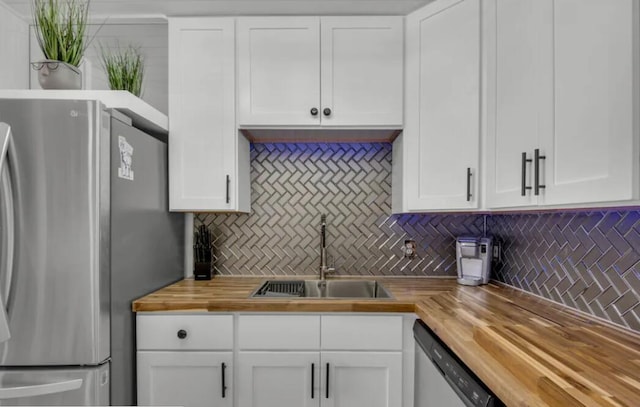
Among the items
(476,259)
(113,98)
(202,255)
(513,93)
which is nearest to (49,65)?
(113,98)

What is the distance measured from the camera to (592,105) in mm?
950

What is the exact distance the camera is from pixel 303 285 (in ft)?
6.88

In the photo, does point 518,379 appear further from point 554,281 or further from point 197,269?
point 197,269

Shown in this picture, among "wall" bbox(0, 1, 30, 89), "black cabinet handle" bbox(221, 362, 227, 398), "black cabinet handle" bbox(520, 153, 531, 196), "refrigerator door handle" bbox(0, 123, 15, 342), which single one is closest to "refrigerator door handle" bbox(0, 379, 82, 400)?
"refrigerator door handle" bbox(0, 123, 15, 342)

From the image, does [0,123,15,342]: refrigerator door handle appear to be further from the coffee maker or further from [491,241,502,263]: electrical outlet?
[491,241,502,263]: electrical outlet

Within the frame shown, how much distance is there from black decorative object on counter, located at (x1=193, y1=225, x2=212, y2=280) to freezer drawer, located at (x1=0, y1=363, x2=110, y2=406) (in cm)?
79

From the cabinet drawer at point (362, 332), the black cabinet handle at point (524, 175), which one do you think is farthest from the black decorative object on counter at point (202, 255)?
the black cabinet handle at point (524, 175)

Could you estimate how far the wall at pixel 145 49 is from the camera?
84.8 inches

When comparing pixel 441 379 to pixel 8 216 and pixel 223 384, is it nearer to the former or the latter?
pixel 223 384

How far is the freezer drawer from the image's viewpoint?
4.17 feet

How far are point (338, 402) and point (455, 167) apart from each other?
4.16 feet

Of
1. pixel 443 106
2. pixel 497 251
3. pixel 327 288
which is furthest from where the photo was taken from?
pixel 327 288

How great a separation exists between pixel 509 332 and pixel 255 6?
1940 mm

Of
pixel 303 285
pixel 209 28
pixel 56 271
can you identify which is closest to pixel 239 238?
pixel 303 285
